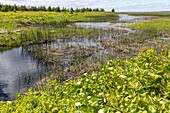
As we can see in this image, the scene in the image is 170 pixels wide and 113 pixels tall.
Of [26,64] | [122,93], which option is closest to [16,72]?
[26,64]

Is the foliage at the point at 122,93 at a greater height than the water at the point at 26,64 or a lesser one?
greater

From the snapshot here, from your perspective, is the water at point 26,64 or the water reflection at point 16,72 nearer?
the water reflection at point 16,72

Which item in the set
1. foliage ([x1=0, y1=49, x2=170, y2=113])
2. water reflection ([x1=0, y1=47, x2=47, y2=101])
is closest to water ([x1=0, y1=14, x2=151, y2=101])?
water reflection ([x1=0, y1=47, x2=47, y2=101])

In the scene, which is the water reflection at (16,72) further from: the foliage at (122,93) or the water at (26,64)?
the foliage at (122,93)

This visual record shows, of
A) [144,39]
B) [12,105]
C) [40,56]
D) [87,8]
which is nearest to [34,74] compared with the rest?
[40,56]

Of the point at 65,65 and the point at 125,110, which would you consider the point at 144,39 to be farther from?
the point at 125,110

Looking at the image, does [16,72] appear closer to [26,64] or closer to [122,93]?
[26,64]

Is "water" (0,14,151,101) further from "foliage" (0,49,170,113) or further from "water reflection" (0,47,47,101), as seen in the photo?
"foliage" (0,49,170,113)

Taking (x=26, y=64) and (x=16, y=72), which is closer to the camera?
(x=16, y=72)

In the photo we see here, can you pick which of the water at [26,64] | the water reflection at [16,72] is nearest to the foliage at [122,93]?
the water reflection at [16,72]

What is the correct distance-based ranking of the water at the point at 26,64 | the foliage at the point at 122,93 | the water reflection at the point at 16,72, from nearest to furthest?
the foliage at the point at 122,93, the water reflection at the point at 16,72, the water at the point at 26,64

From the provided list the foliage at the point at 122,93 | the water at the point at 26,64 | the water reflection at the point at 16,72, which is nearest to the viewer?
the foliage at the point at 122,93

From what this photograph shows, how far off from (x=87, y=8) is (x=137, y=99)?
116 metres

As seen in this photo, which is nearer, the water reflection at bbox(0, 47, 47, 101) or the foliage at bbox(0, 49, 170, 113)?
the foliage at bbox(0, 49, 170, 113)
